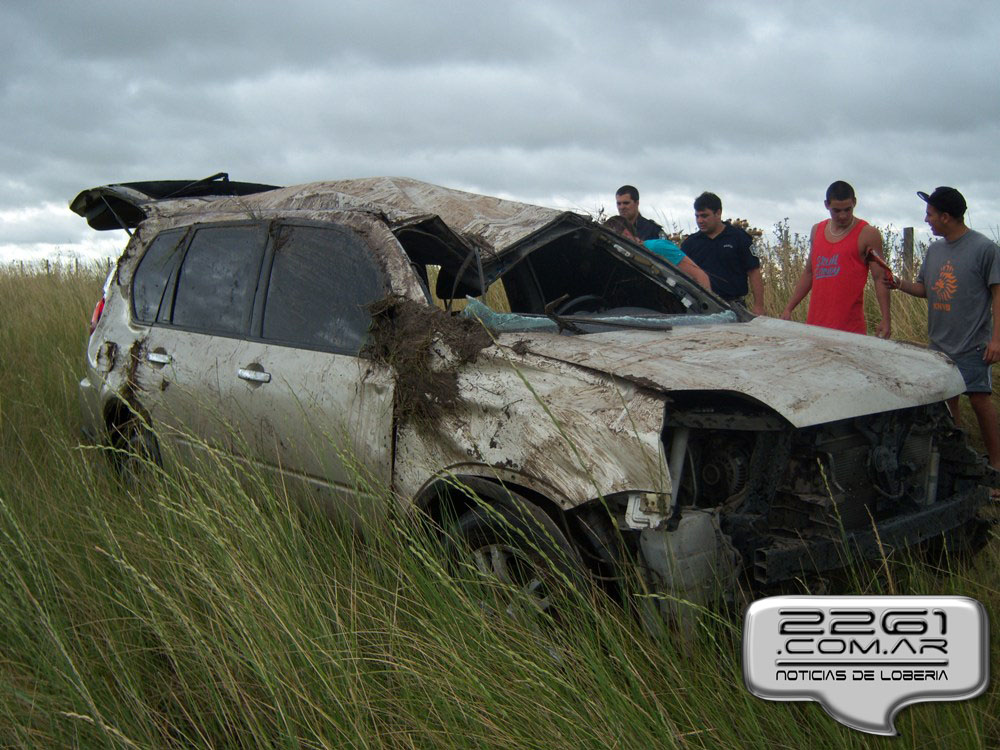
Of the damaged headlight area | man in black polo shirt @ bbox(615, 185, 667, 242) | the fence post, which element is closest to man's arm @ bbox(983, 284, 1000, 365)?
the damaged headlight area

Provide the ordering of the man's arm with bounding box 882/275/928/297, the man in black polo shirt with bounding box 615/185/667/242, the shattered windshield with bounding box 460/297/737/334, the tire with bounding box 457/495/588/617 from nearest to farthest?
the tire with bounding box 457/495/588/617
the shattered windshield with bounding box 460/297/737/334
the man's arm with bounding box 882/275/928/297
the man in black polo shirt with bounding box 615/185/667/242

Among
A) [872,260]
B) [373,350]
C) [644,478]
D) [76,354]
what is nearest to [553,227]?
[373,350]

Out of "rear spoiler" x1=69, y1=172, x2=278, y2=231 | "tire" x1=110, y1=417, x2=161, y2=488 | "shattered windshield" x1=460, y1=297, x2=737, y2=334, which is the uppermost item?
"rear spoiler" x1=69, y1=172, x2=278, y2=231

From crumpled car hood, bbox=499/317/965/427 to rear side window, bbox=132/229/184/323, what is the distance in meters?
2.45

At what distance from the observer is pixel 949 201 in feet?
17.6

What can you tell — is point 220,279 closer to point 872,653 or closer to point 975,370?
point 872,653

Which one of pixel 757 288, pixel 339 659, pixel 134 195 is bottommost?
pixel 339 659

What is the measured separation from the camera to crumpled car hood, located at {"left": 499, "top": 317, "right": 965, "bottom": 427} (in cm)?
276

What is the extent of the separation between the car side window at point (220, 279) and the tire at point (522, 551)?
1784 mm

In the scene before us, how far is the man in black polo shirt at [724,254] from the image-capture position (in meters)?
6.81

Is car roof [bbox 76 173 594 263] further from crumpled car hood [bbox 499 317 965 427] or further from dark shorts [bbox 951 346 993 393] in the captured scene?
dark shorts [bbox 951 346 993 393]

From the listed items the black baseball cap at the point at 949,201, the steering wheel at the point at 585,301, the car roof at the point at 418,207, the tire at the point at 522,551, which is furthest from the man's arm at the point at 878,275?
the tire at the point at 522,551

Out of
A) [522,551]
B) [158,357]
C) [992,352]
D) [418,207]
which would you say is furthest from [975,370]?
[158,357]

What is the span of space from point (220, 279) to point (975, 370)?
449 cm
